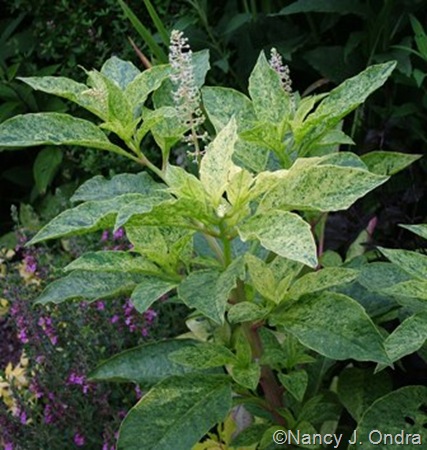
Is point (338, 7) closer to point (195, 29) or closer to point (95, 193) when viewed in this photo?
point (195, 29)

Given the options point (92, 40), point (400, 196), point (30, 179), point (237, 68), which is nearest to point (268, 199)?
point (400, 196)

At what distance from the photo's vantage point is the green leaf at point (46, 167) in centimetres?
326

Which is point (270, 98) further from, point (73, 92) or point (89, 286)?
point (89, 286)

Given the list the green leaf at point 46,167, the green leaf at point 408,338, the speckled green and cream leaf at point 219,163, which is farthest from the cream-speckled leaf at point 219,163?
the green leaf at point 46,167

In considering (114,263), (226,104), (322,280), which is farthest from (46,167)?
(322,280)

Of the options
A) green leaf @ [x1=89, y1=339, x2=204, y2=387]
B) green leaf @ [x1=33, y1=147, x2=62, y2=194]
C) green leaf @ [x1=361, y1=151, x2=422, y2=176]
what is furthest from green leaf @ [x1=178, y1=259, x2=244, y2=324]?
green leaf @ [x1=33, y1=147, x2=62, y2=194]

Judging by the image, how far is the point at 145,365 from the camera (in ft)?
5.08

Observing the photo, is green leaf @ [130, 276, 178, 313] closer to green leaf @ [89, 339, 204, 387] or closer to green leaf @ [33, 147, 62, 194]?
green leaf @ [89, 339, 204, 387]

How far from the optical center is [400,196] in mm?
1853

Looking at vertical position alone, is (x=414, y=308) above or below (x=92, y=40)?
below

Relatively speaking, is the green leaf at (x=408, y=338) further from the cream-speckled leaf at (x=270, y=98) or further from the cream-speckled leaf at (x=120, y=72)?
the cream-speckled leaf at (x=120, y=72)

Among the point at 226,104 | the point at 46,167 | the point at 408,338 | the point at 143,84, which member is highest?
the point at 143,84

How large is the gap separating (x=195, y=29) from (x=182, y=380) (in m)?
1.78

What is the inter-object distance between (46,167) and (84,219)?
2.00 metres
